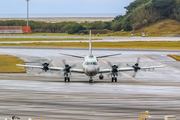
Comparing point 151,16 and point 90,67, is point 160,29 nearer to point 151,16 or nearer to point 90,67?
point 151,16

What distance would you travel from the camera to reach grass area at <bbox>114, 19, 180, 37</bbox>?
156m

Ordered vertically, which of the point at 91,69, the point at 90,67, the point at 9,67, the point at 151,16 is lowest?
the point at 9,67

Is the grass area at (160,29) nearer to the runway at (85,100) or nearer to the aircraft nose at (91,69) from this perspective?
the runway at (85,100)

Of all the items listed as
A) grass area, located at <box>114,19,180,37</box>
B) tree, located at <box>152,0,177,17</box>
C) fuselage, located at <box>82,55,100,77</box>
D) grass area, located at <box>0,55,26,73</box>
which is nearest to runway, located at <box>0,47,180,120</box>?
fuselage, located at <box>82,55,100,77</box>

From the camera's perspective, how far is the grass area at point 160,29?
511ft

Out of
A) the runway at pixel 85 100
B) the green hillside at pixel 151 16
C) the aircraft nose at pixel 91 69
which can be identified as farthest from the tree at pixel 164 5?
the aircraft nose at pixel 91 69

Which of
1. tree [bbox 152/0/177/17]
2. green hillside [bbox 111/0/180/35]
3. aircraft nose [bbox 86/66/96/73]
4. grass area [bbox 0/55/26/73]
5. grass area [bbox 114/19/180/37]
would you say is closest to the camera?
aircraft nose [bbox 86/66/96/73]

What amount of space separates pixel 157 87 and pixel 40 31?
151 m

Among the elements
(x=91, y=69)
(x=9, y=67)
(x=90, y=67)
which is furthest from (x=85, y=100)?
(x=9, y=67)

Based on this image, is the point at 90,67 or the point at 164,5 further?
the point at 164,5

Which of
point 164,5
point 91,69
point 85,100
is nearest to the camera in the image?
point 85,100

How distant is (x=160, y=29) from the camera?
531 ft

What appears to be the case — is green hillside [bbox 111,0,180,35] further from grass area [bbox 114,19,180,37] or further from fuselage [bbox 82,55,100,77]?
fuselage [bbox 82,55,100,77]

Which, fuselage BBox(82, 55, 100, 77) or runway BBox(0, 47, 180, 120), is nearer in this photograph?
runway BBox(0, 47, 180, 120)
